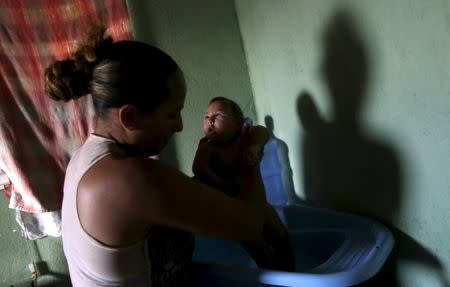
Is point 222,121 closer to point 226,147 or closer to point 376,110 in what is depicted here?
point 226,147

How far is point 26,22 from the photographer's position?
133 cm

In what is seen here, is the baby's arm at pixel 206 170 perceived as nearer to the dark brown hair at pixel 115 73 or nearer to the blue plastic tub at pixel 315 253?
the blue plastic tub at pixel 315 253

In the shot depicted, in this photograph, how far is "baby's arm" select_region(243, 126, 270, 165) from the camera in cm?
102

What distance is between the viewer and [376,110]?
946mm

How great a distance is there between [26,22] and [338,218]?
1.18 meters

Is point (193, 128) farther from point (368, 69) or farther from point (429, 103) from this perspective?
point (429, 103)

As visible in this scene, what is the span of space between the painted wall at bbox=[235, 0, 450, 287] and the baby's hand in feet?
0.79

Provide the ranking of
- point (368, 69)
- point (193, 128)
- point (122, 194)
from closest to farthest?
point (122, 194), point (368, 69), point (193, 128)

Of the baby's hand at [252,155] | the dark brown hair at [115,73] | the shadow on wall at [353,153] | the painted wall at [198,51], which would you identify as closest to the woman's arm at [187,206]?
the dark brown hair at [115,73]

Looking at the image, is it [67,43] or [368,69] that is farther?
[67,43]

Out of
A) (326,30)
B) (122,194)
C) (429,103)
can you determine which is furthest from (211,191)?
A: (326,30)

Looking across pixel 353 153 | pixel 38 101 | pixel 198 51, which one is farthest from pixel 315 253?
pixel 38 101

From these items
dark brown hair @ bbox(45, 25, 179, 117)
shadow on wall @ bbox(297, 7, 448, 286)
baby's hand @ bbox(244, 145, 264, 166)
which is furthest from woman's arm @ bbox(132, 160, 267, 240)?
shadow on wall @ bbox(297, 7, 448, 286)

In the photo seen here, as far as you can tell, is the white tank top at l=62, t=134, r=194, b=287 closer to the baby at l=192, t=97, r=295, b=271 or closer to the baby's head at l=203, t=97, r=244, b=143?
the baby at l=192, t=97, r=295, b=271
